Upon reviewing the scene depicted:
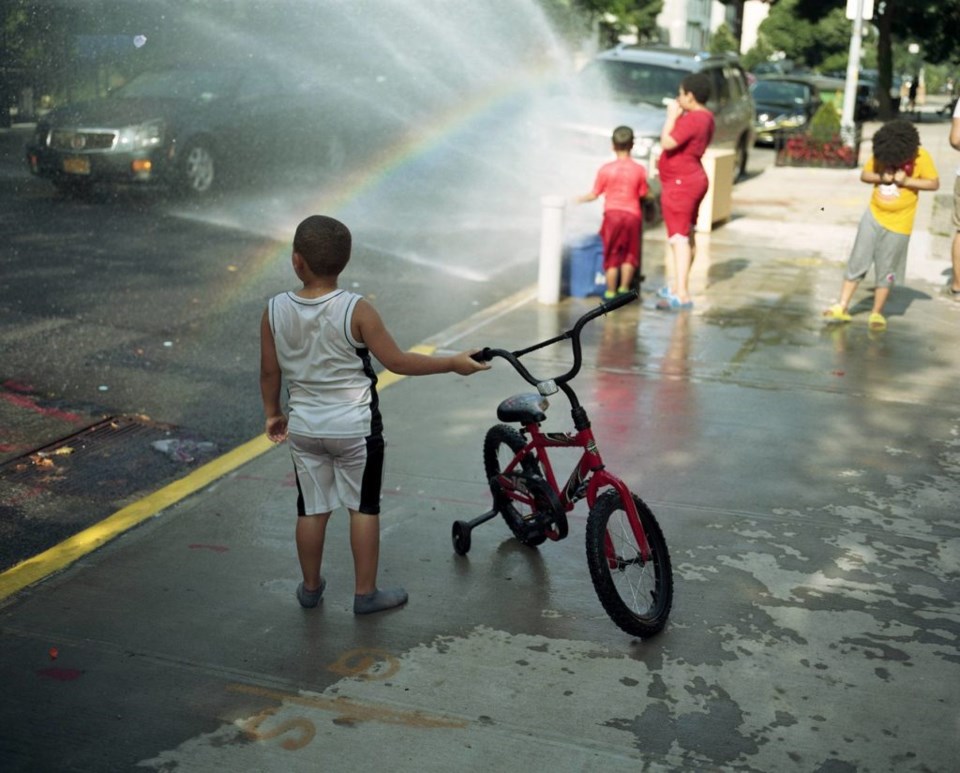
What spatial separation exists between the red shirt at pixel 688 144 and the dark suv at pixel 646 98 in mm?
5141

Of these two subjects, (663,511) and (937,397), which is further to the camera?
(937,397)

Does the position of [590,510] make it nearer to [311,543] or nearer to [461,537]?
[461,537]

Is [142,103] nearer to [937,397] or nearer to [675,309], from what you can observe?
[675,309]

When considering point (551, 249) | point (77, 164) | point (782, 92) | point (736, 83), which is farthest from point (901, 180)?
point (782, 92)

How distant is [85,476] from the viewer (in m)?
5.72

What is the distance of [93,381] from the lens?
7188 millimetres

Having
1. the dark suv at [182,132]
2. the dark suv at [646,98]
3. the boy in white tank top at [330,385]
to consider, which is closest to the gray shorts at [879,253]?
the boy in white tank top at [330,385]

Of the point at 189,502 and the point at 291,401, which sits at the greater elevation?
the point at 291,401

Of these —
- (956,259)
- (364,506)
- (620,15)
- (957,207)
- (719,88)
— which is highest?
(620,15)

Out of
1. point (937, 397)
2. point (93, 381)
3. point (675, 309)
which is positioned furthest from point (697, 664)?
point (675, 309)

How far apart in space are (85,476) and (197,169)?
29.2 feet

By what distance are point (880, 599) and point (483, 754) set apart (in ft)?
5.84

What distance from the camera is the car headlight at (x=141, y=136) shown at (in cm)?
1338

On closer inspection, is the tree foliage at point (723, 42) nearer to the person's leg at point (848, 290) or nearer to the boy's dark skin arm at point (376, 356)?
the person's leg at point (848, 290)
